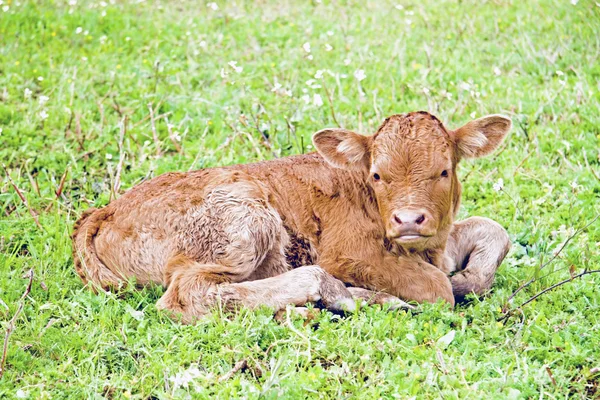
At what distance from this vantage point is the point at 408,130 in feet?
23.5

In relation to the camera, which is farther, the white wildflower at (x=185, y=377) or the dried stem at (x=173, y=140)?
the dried stem at (x=173, y=140)

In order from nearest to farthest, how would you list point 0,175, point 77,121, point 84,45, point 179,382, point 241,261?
point 179,382, point 241,261, point 0,175, point 77,121, point 84,45

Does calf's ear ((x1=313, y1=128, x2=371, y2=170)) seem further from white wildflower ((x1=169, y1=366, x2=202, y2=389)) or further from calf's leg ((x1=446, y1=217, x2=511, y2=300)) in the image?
white wildflower ((x1=169, y1=366, x2=202, y2=389))

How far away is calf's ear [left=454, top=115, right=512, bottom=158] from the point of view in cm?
739

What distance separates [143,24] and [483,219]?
25.3 ft

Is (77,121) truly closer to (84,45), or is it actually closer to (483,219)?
Answer: (84,45)

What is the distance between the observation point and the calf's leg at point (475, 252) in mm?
7363

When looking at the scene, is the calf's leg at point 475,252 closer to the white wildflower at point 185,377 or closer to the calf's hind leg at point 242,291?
the calf's hind leg at point 242,291

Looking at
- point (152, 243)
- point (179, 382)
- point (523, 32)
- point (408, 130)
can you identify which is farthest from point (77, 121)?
point (523, 32)

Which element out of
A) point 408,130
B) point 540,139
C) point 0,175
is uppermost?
point 408,130

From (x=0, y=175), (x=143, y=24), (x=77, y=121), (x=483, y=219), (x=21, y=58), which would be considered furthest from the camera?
(x=143, y=24)

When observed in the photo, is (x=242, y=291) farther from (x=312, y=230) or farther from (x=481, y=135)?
(x=481, y=135)

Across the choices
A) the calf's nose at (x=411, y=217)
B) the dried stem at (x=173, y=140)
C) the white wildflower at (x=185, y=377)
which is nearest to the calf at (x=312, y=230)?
the calf's nose at (x=411, y=217)

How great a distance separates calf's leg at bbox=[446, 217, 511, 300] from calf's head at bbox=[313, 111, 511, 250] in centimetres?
37
